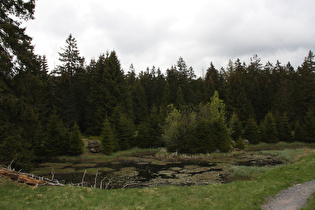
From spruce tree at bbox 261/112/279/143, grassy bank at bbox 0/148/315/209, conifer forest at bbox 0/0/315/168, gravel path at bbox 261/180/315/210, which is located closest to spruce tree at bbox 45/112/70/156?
conifer forest at bbox 0/0/315/168

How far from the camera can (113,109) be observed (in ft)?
199

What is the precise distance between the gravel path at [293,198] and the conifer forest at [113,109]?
865 inches

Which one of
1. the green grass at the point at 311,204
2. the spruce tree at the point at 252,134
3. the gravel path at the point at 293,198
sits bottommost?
the gravel path at the point at 293,198

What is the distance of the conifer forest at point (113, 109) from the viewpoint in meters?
19.4

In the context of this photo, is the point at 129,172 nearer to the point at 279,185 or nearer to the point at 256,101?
the point at 279,185

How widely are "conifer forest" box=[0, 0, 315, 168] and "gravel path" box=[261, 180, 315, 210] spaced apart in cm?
2196

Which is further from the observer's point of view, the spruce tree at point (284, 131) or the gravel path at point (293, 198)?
the spruce tree at point (284, 131)

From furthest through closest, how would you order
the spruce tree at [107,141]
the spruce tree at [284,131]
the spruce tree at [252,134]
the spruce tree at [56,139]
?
1. the spruce tree at [284,131]
2. the spruce tree at [252,134]
3. the spruce tree at [107,141]
4. the spruce tree at [56,139]

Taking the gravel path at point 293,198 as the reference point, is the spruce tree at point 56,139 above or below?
above

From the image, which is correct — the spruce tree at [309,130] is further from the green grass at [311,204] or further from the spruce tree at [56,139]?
the spruce tree at [56,139]

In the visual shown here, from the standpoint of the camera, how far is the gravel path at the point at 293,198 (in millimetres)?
11359

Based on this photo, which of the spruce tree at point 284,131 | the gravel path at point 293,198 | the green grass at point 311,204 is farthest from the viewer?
the spruce tree at point 284,131

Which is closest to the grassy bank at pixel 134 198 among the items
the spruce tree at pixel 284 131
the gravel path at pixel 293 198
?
the gravel path at pixel 293 198

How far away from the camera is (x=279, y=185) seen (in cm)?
1519
